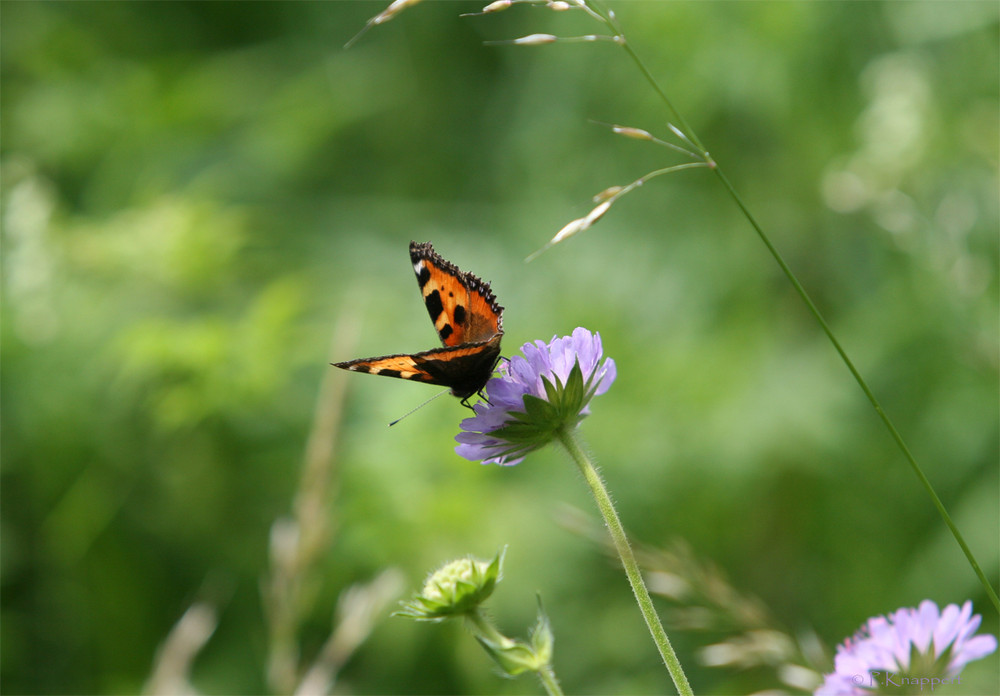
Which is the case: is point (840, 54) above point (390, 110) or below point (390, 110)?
above

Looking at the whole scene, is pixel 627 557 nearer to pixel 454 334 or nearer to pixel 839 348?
pixel 839 348

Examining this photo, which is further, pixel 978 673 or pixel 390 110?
pixel 390 110

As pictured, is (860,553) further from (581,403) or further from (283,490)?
(581,403)

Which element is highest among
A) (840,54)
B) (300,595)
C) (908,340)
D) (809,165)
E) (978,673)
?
(840,54)

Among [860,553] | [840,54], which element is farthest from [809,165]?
[860,553]

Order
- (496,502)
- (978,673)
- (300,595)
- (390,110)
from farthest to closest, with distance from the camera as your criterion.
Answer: (390,110), (496,502), (978,673), (300,595)

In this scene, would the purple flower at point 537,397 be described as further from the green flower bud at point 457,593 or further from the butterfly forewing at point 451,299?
the butterfly forewing at point 451,299

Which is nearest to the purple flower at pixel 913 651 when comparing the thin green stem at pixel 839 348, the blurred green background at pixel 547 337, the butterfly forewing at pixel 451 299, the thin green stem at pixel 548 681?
the thin green stem at pixel 839 348

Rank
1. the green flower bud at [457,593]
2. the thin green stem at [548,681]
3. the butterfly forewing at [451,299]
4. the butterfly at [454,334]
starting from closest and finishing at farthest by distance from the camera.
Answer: the thin green stem at [548,681] < the green flower bud at [457,593] < the butterfly at [454,334] < the butterfly forewing at [451,299]

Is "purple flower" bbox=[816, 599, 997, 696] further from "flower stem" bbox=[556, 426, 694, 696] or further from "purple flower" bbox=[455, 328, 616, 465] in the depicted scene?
"purple flower" bbox=[455, 328, 616, 465]
